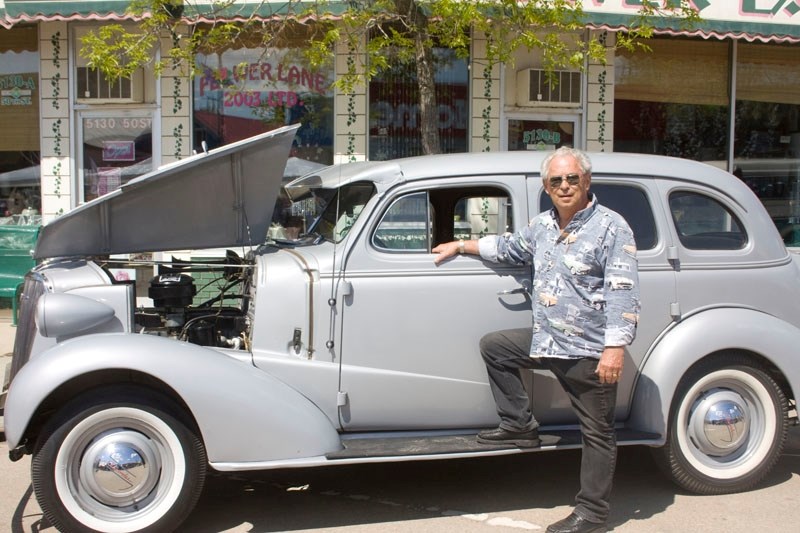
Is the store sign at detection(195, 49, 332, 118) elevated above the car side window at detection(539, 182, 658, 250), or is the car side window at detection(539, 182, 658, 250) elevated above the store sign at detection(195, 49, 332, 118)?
the store sign at detection(195, 49, 332, 118)

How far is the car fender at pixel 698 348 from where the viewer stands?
460 cm

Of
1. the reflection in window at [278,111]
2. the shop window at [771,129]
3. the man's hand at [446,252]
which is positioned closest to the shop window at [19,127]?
the reflection in window at [278,111]

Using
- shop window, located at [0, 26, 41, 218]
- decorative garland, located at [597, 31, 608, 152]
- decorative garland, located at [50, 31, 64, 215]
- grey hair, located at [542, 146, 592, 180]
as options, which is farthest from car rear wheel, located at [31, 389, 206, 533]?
decorative garland, located at [597, 31, 608, 152]

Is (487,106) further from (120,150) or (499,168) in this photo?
(499,168)

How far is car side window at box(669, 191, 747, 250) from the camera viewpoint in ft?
16.2

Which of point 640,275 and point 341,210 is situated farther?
point 341,210

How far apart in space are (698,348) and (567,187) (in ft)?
4.34

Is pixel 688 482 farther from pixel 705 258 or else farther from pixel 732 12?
pixel 732 12

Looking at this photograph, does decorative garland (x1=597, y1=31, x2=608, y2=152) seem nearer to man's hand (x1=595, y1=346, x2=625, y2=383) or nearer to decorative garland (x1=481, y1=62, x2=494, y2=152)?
decorative garland (x1=481, y1=62, x2=494, y2=152)

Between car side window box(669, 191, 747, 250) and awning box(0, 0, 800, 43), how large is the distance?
13.9ft

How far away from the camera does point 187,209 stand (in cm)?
498

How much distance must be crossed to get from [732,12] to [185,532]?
8909 millimetres

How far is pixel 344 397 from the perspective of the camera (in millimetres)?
4422

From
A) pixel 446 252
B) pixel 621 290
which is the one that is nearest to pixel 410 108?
pixel 446 252
